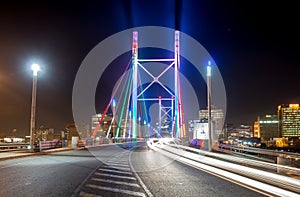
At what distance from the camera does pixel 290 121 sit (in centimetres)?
15675

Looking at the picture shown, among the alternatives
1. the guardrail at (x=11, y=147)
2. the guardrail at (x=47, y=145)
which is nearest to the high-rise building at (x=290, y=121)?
the guardrail at (x=47, y=145)

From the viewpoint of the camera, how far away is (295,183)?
8.74 m

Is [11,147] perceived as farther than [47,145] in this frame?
No

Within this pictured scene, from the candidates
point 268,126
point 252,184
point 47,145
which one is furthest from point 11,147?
point 268,126

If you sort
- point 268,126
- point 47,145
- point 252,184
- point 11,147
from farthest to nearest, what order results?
point 268,126, point 47,145, point 11,147, point 252,184

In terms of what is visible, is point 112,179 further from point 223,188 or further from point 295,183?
point 295,183

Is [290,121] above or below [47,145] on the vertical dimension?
above

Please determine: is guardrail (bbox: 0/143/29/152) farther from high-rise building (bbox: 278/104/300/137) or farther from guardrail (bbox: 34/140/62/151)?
high-rise building (bbox: 278/104/300/137)

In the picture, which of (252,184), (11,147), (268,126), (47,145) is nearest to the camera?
(252,184)

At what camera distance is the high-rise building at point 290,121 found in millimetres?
152225

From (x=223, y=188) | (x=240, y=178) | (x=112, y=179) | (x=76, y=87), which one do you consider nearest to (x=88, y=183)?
(x=112, y=179)

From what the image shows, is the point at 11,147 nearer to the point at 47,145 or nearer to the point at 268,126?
the point at 47,145

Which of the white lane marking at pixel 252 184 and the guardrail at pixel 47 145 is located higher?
the white lane marking at pixel 252 184

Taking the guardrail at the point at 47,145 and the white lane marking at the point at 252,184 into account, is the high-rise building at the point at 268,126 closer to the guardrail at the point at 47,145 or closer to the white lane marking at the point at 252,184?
the guardrail at the point at 47,145
